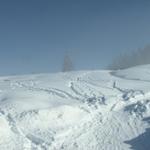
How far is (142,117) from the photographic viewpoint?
698 inches

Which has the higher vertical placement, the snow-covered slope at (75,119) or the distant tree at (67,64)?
the distant tree at (67,64)

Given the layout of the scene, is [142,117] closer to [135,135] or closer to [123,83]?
[135,135]

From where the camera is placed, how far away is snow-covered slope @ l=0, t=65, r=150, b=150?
15.8 meters

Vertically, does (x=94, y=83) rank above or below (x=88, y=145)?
above

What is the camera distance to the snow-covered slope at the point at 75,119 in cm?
1582

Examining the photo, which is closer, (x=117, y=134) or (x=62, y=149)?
(x=62, y=149)

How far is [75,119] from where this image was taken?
17.9 meters

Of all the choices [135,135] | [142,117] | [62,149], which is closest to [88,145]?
[62,149]

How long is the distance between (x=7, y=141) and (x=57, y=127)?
8.39 feet

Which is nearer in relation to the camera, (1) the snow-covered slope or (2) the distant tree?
(1) the snow-covered slope

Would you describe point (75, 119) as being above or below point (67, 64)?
below

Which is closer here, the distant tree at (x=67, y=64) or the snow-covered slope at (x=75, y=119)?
the snow-covered slope at (x=75, y=119)

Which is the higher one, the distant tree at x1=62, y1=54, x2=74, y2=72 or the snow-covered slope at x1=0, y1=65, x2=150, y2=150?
the distant tree at x1=62, y1=54, x2=74, y2=72

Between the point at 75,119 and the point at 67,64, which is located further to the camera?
the point at 67,64
